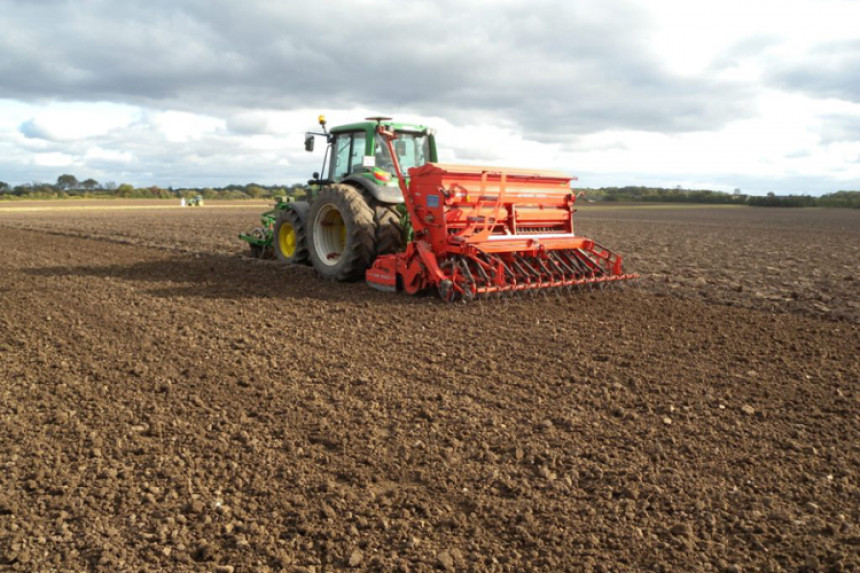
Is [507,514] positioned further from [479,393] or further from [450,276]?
[450,276]

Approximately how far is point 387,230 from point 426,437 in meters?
4.83

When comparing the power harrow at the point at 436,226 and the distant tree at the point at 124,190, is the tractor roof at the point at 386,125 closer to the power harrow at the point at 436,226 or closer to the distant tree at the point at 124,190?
the power harrow at the point at 436,226

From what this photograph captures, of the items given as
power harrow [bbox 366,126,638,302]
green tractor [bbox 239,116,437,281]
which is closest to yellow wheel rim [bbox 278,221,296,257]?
green tractor [bbox 239,116,437,281]

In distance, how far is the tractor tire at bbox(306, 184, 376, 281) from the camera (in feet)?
26.6

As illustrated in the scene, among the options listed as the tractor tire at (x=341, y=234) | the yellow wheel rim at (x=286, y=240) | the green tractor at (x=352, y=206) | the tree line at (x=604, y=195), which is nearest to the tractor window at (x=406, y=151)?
the green tractor at (x=352, y=206)

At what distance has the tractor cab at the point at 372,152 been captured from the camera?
865cm

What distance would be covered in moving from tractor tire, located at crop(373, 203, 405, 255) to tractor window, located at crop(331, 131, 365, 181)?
1.25 metres

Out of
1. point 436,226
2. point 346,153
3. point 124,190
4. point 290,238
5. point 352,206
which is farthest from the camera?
point 124,190

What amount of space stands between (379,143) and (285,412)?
5704 mm

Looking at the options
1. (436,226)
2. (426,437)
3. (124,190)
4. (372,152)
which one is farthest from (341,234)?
(124,190)

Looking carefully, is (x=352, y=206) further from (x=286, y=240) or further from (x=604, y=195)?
(x=604, y=195)

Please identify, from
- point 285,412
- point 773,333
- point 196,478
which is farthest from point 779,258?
point 196,478

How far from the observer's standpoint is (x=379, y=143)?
358 inches

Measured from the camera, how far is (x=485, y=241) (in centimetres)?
742
